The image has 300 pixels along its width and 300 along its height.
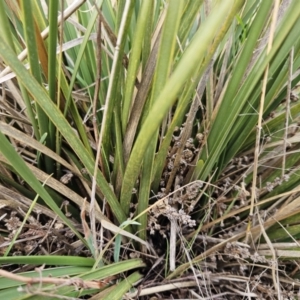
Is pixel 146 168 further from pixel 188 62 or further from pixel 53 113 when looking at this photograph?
pixel 188 62

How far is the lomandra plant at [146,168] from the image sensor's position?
463mm

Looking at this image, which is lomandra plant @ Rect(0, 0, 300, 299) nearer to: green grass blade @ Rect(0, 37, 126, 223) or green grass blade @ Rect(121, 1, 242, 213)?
green grass blade @ Rect(0, 37, 126, 223)

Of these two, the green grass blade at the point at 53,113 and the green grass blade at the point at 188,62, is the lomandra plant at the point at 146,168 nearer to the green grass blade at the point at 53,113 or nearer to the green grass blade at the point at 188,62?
the green grass blade at the point at 53,113

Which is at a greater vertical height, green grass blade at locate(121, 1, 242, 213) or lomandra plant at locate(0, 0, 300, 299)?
green grass blade at locate(121, 1, 242, 213)

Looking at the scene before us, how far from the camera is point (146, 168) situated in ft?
1.55

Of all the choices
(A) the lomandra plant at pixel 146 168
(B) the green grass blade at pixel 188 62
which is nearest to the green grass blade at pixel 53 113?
(A) the lomandra plant at pixel 146 168

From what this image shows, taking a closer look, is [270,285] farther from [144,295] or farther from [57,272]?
[57,272]

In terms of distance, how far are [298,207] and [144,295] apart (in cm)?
27

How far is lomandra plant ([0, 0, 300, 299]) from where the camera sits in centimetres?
46

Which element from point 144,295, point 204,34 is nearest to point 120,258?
point 144,295

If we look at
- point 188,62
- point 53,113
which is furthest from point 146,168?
point 188,62

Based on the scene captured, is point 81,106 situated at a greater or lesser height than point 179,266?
greater

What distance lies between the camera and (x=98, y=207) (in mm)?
543

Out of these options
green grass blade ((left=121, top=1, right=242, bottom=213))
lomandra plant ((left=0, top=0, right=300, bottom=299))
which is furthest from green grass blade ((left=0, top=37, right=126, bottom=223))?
green grass blade ((left=121, top=1, right=242, bottom=213))
